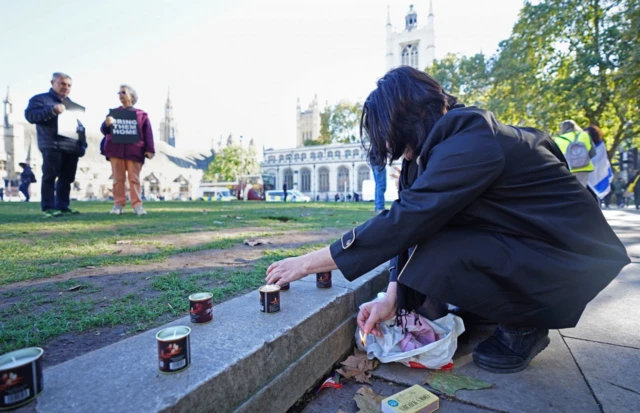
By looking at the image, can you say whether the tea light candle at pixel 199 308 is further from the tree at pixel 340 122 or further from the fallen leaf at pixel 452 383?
the tree at pixel 340 122

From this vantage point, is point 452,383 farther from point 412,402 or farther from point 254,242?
point 254,242

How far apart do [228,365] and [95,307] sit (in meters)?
1.08

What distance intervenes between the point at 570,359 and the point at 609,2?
1868 cm

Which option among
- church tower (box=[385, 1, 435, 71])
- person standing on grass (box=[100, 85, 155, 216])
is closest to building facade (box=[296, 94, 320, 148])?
church tower (box=[385, 1, 435, 71])

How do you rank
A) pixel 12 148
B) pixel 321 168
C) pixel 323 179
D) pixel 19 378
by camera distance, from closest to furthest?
pixel 19 378
pixel 12 148
pixel 321 168
pixel 323 179

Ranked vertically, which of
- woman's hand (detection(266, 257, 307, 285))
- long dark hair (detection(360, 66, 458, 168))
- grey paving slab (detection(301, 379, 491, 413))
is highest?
long dark hair (detection(360, 66, 458, 168))

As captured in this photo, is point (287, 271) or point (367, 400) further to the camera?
point (287, 271)

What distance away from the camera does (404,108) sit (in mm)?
1671

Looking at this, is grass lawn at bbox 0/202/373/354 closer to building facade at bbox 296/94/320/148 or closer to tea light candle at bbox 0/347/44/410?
tea light candle at bbox 0/347/44/410

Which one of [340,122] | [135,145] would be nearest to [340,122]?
[340,122]

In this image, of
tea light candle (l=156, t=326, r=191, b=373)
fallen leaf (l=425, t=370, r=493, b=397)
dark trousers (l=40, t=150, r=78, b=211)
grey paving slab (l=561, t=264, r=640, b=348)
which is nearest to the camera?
tea light candle (l=156, t=326, r=191, b=373)

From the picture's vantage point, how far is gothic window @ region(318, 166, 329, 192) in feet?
237

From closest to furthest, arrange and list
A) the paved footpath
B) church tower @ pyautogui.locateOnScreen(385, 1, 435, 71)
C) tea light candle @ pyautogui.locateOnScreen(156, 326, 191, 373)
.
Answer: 1. tea light candle @ pyautogui.locateOnScreen(156, 326, 191, 373)
2. the paved footpath
3. church tower @ pyautogui.locateOnScreen(385, 1, 435, 71)

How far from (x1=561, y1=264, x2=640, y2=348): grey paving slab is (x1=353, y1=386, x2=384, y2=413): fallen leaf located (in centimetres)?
136
